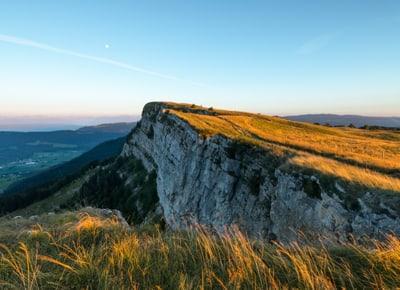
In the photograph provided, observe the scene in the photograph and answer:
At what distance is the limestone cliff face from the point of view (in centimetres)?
1302

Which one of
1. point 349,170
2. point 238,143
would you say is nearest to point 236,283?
point 349,170

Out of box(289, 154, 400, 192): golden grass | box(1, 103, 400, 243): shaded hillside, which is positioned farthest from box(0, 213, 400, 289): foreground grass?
box(289, 154, 400, 192): golden grass

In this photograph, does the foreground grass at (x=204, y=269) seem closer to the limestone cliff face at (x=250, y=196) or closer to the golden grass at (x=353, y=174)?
the limestone cliff face at (x=250, y=196)

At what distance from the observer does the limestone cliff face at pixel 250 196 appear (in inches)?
512

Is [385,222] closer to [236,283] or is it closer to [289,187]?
[289,187]

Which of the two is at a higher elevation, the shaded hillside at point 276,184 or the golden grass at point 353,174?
the golden grass at point 353,174

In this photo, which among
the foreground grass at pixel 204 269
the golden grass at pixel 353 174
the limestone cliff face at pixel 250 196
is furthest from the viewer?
the golden grass at pixel 353 174

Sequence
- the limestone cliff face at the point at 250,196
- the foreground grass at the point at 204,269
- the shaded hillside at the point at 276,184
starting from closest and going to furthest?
the foreground grass at the point at 204,269, the limestone cliff face at the point at 250,196, the shaded hillside at the point at 276,184

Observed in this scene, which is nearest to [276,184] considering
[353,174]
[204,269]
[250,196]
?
[250,196]

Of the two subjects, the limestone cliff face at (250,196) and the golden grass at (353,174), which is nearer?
the limestone cliff face at (250,196)

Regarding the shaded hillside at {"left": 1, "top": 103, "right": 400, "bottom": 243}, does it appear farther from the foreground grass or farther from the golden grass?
the foreground grass

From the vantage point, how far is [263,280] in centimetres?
518

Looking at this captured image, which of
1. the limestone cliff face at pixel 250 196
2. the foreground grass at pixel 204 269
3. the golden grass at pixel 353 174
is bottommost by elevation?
the limestone cliff face at pixel 250 196

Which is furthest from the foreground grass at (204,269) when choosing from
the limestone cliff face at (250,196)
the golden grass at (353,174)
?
the golden grass at (353,174)
